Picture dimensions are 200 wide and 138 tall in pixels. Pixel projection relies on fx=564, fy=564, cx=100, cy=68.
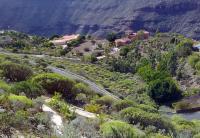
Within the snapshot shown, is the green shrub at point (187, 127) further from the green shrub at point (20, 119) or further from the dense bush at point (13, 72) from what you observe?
the dense bush at point (13, 72)

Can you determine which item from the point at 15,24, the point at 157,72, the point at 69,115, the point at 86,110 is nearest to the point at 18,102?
the point at 69,115

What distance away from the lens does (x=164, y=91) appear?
188 ft

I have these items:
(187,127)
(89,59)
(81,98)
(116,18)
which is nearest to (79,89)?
(81,98)

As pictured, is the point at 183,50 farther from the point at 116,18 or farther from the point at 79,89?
the point at 116,18

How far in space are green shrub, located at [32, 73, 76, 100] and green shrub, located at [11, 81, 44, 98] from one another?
5.83 feet

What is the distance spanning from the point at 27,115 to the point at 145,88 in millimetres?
44639

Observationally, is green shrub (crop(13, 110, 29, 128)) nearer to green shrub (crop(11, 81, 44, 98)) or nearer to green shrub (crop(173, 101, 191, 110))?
green shrub (crop(11, 81, 44, 98))

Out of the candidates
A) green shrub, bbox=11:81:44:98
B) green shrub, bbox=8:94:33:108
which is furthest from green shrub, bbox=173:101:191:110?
green shrub, bbox=8:94:33:108

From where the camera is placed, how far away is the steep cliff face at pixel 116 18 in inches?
6939

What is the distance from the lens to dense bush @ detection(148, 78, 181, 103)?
187ft

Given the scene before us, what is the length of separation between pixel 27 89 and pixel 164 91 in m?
37.2

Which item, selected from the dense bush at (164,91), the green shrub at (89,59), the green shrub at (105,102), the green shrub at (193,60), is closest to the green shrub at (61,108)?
the green shrub at (105,102)

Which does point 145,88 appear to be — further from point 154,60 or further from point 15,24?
point 15,24

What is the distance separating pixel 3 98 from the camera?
16641mm
